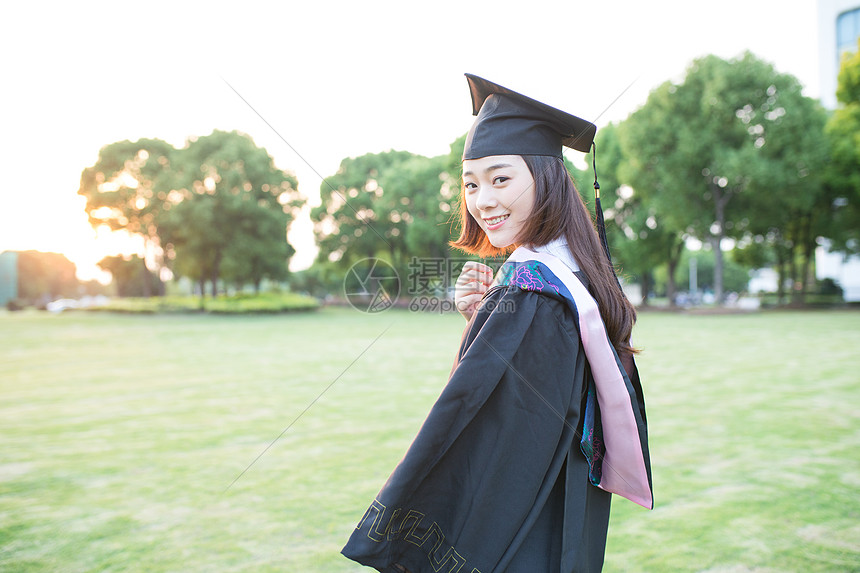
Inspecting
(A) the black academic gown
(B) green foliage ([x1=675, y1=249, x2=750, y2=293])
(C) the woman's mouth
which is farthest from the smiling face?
(B) green foliage ([x1=675, y1=249, x2=750, y2=293])

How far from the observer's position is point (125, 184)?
26.8 meters

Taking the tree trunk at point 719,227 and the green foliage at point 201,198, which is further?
the green foliage at point 201,198

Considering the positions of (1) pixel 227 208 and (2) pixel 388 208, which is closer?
(1) pixel 227 208

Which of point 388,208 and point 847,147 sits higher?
point 847,147

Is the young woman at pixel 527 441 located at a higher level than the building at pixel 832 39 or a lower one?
lower

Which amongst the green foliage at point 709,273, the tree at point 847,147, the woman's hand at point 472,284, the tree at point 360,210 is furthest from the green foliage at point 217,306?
the green foliage at point 709,273

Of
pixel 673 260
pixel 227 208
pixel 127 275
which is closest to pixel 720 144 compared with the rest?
pixel 673 260

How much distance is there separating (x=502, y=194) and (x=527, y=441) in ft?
2.21

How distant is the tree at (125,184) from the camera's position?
87.0 feet

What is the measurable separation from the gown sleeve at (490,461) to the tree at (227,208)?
2573 cm

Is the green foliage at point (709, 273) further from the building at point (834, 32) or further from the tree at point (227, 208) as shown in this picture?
the tree at point (227, 208)

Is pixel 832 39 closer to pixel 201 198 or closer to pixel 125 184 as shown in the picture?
pixel 201 198

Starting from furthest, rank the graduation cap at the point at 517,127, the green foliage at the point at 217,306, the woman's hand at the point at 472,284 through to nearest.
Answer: the green foliage at the point at 217,306 → the woman's hand at the point at 472,284 → the graduation cap at the point at 517,127

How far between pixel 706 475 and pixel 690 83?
20.7 meters
